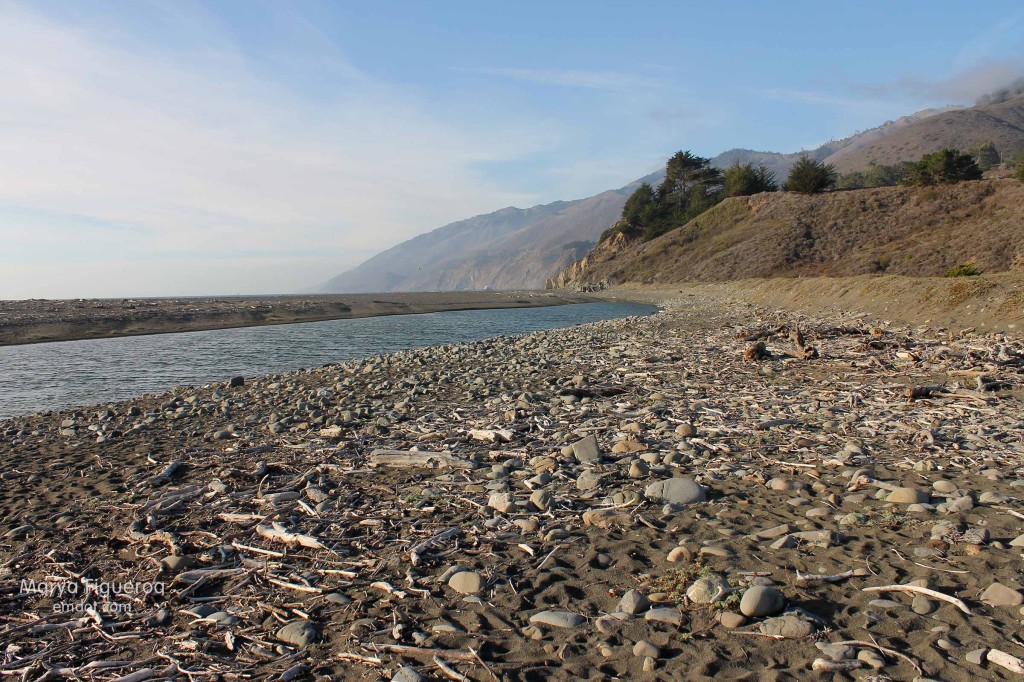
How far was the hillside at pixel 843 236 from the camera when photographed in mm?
42844

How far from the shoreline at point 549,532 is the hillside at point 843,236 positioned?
3669cm

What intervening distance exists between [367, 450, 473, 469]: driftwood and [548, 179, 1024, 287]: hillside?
39805mm

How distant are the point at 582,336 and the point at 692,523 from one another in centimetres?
1848

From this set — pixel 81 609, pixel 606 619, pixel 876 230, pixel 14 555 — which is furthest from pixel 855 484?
pixel 876 230

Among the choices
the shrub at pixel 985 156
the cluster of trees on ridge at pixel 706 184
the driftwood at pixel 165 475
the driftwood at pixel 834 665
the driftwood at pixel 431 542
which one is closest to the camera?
the driftwood at pixel 834 665

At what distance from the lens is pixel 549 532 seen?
520cm

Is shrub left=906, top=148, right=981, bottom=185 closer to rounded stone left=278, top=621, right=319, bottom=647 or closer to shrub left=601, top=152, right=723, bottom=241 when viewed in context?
shrub left=601, top=152, right=723, bottom=241

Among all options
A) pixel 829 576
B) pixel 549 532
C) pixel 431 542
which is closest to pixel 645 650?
pixel 829 576

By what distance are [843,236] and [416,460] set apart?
64.5m

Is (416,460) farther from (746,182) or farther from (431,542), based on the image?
(746,182)

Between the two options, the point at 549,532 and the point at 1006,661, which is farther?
the point at 549,532

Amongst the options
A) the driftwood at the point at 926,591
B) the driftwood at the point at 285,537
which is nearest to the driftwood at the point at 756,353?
the driftwood at the point at 926,591

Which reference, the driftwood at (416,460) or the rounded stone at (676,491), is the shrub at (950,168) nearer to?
the rounded stone at (676,491)

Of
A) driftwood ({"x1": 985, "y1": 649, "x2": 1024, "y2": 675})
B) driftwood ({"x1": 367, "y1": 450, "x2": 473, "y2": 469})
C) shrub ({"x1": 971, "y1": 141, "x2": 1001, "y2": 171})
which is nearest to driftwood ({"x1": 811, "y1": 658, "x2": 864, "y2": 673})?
driftwood ({"x1": 985, "y1": 649, "x2": 1024, "y2": 675})
